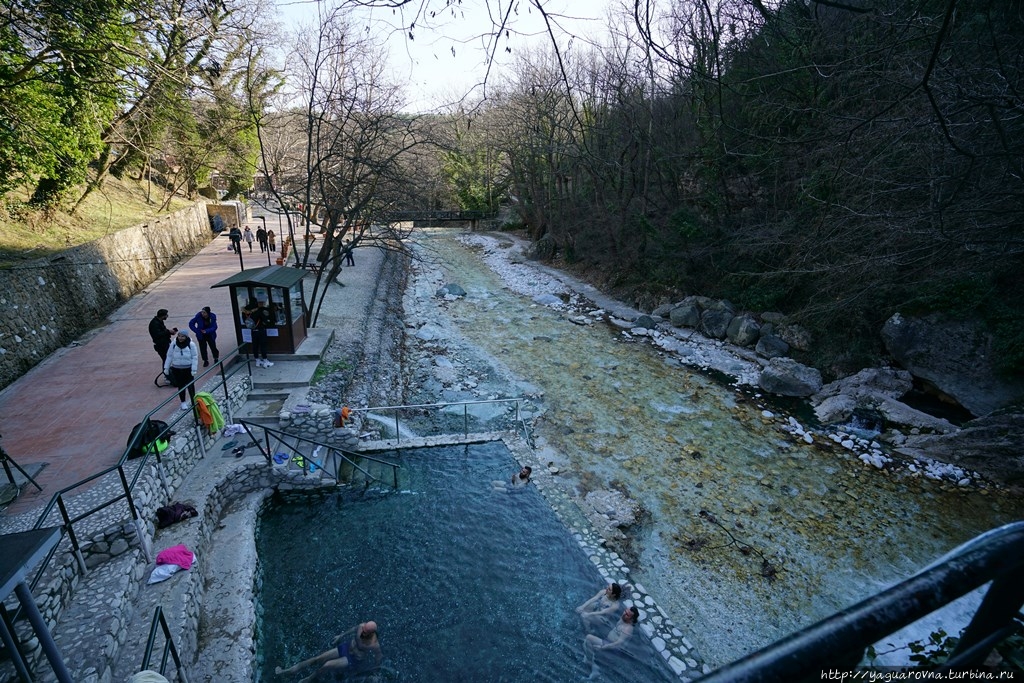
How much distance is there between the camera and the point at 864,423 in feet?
40.6

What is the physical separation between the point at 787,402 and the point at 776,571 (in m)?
6.93

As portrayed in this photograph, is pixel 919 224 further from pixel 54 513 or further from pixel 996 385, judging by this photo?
pixel 54 513

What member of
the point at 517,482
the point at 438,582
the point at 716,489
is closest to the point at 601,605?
the point at 438,582

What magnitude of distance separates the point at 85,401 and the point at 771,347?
17.6 meters

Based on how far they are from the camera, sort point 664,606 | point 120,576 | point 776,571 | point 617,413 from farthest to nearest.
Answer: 1. point 617,413
2. point 776,571
3. point 664,606
4. point 120,576

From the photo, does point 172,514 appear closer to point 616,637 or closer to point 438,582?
point 438,582

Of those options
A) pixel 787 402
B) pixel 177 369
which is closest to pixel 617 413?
pixel 787 402

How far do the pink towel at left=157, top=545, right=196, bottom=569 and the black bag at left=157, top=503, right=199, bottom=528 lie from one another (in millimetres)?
622

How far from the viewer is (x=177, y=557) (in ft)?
21.6

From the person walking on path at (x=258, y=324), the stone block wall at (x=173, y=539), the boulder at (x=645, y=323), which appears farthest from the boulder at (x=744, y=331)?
the person walking on path at (x=258, y=324)

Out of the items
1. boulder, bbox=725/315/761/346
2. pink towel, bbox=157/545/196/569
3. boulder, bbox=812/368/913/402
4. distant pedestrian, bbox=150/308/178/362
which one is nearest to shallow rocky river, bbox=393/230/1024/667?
boulder, bbox=812/368/913/402

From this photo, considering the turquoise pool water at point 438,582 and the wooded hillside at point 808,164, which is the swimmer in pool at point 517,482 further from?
the wooded hillside at point 808,164

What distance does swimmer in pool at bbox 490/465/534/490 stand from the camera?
384 inches

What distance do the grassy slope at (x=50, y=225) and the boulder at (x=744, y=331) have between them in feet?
61.4
